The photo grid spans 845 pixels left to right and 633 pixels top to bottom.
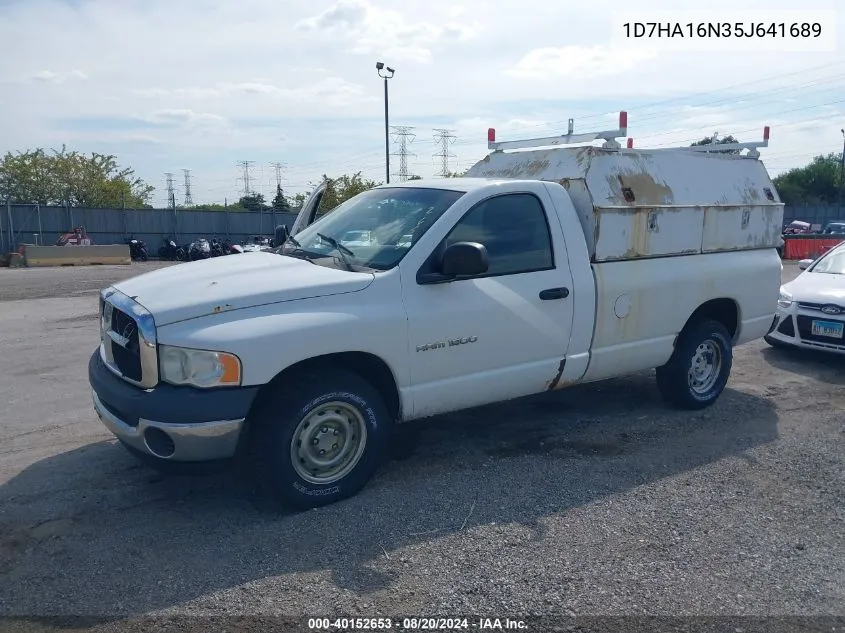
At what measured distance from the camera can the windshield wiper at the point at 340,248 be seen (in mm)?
4812

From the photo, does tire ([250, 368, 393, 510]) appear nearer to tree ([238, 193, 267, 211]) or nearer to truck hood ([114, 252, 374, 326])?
truck hood ([114, 252, 374, 326])

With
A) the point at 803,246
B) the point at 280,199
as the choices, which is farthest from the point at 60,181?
the point at 803,246

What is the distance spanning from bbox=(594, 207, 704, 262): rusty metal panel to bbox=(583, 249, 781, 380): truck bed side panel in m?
0.08

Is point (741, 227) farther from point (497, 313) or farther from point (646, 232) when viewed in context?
point (497, 313)

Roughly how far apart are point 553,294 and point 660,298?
47.8 inches

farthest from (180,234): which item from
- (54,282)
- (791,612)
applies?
(791,612)

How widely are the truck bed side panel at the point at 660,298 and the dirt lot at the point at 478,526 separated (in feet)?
2.18

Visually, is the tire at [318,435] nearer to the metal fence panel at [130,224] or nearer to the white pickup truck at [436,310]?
the white pickup truck at [436,310]

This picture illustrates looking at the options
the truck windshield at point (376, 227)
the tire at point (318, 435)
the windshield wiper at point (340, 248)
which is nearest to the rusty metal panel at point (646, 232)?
the truck windshield at point (376, 227)

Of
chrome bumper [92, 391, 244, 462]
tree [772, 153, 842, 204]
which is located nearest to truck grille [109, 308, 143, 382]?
chrome bumper [92, 391, 244, 462]

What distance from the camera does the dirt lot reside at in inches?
139

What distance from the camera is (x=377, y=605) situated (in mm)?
3447

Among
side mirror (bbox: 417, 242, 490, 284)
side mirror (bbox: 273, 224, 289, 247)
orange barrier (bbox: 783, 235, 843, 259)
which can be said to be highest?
side mirror (bbox: 273, 224, 289, 247)

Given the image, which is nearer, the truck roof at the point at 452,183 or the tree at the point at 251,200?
the truck roof at the point at 452,183
